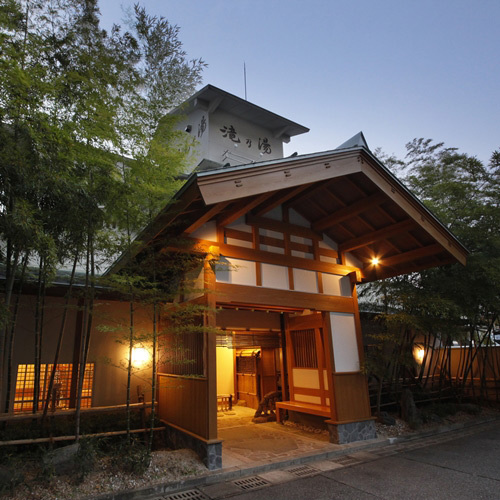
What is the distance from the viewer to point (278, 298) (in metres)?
6.34

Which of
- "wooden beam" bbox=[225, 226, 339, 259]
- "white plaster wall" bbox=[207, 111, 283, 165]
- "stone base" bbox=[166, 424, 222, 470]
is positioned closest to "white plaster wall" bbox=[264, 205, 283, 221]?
"wooden beam" bbox=[225, 226, 339, 259]

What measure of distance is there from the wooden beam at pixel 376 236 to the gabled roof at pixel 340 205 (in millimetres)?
18

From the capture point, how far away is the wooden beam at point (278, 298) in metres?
5.82

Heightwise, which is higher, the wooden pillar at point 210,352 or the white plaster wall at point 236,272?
the white plaster wall at point 236,272

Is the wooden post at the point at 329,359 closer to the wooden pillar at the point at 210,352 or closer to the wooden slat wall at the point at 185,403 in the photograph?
the wooden pillar at the point at 210,352

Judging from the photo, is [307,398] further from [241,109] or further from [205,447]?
[241,109]

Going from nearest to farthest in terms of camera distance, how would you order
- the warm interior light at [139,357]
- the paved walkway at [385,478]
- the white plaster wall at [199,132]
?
the paved walkway at [385,478]
the warm interior light at [139,357]
the white plaster wall at [199,132]

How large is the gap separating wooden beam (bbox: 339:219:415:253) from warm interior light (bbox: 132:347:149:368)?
4.69m

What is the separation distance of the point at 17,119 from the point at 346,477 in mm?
6266

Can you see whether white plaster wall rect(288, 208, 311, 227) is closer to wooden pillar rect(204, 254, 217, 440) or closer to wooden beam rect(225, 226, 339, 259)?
wooden beam rect(225, 226, 339, 259)

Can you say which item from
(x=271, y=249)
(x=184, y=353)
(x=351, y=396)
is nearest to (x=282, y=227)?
(x=271, y=249)

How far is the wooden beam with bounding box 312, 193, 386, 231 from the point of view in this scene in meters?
6.29

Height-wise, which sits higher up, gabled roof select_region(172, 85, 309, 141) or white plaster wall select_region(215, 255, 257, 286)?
gabled roof select_region(172, 85, 309, 141)

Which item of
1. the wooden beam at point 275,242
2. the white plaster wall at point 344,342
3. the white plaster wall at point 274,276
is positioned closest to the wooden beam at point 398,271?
the wooden beam at point 275,242
